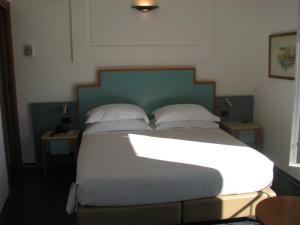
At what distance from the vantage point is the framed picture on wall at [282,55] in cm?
327

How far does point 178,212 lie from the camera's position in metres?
2.35

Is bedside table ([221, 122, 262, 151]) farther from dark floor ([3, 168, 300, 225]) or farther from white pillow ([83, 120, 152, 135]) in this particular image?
white pillow ([83, 120, 152, 135])

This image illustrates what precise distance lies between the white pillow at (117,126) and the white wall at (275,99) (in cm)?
140

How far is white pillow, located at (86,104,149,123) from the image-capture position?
3.42 meters

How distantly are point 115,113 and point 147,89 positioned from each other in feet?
1.89

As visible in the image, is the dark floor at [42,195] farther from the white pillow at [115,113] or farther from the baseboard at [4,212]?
the white pillow at [115,113]

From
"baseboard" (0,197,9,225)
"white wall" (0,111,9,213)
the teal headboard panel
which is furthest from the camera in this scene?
the teal headboard panel

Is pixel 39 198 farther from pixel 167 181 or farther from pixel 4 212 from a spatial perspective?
pixel 167 181

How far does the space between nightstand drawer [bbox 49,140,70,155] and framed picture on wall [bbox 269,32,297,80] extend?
7.73 ft

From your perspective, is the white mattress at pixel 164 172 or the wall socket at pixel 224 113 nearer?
the white mattress at pixel 164 172

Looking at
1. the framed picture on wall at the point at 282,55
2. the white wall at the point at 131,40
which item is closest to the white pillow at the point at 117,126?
the white wall at the point at 131,40

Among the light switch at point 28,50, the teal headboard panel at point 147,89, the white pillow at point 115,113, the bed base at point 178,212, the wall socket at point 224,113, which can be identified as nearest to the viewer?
the bed base at point 178,212

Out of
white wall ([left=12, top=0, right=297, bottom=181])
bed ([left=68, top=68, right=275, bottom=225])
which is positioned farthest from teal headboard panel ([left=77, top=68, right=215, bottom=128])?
bed ([left=68, top=68, right=275, bottom=225])

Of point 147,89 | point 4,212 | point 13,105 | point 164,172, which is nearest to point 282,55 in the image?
point 147,89
